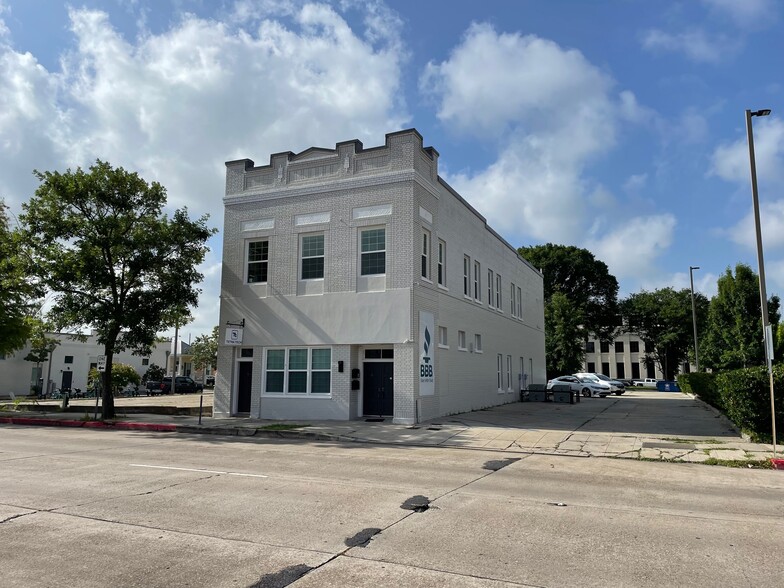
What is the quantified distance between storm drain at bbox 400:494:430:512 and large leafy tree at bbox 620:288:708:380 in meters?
67.5

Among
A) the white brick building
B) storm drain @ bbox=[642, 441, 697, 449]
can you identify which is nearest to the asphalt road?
storm drain @ bbox=[642, 441, 697, 449]

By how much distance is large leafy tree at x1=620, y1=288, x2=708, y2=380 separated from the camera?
68.8 meters

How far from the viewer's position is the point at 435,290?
22.1 m

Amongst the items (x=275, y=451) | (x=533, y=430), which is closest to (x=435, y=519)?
(x=275, y=451)

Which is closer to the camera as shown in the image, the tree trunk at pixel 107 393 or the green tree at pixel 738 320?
the tree trunk at pixel 107 393

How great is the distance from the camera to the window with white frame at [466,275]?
26.4 m

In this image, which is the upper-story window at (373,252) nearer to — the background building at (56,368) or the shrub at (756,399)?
the shrub at (756,399)

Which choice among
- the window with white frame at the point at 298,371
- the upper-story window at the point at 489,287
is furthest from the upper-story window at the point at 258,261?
the upper-story window at the point at 489,287

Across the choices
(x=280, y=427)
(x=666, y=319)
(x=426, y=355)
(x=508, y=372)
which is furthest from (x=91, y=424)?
(x=666, y=319)

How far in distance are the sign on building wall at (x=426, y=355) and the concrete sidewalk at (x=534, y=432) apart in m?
1.26

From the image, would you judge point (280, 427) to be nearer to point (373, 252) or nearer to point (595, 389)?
point (373, 252)

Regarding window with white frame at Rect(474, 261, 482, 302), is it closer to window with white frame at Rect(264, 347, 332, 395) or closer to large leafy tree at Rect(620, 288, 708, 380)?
window with white frame at Rect(264, 347, 332, 395)

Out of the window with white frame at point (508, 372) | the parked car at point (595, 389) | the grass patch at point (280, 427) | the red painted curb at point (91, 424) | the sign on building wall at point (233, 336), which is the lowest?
the red painted curb at point (91, 424)

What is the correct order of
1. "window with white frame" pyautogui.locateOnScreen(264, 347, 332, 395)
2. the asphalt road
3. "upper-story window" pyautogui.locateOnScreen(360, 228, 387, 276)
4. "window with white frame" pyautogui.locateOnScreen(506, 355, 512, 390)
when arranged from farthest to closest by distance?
"window with white frame" pyautogui.locateOnScreen(506, 355, 512, 390) < "window with white frame" pyautogui.locateOnScreen(264, 347, 332, 395) < "upper-story window" pyautogui.locateOnScreen(360, 228, 387, 276) < the asphalt road
